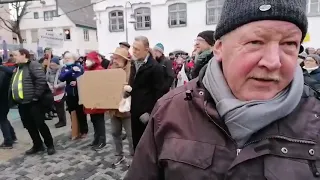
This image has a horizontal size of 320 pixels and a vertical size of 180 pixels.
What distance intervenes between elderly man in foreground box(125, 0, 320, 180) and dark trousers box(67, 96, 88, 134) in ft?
15.9

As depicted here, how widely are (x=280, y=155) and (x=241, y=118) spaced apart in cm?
17

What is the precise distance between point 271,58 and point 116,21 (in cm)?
2304

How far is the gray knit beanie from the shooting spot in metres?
1.01

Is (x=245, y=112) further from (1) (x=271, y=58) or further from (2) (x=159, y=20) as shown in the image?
(2) (x=159, y=20)

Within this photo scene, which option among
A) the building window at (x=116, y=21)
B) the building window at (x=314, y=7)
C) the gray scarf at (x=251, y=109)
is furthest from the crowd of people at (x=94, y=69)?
the building window at (x=116, y=21)

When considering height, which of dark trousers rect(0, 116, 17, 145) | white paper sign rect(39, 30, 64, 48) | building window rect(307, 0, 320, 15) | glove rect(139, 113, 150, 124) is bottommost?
dark trousers rect(0, 116, 17, 145)

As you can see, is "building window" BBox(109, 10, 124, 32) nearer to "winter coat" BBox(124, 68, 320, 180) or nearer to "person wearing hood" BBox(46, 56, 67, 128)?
"person wearing hood" BBox(46, 56, 67, 128)

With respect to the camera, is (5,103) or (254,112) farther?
(5,103)

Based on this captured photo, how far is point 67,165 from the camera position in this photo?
4664 mm

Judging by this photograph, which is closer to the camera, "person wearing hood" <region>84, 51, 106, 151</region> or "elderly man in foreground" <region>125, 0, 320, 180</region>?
"elderly man in foreground" <region>125, 0, 320, 180</region>

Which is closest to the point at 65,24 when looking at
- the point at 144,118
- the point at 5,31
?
the point at 5,31

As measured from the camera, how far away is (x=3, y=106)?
5.71 m

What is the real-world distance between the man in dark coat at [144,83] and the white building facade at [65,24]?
98.8 ft

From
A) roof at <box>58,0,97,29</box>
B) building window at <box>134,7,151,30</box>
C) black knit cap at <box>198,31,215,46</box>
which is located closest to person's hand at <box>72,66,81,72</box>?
black knit cap at <box>198,31,215,46</box>
